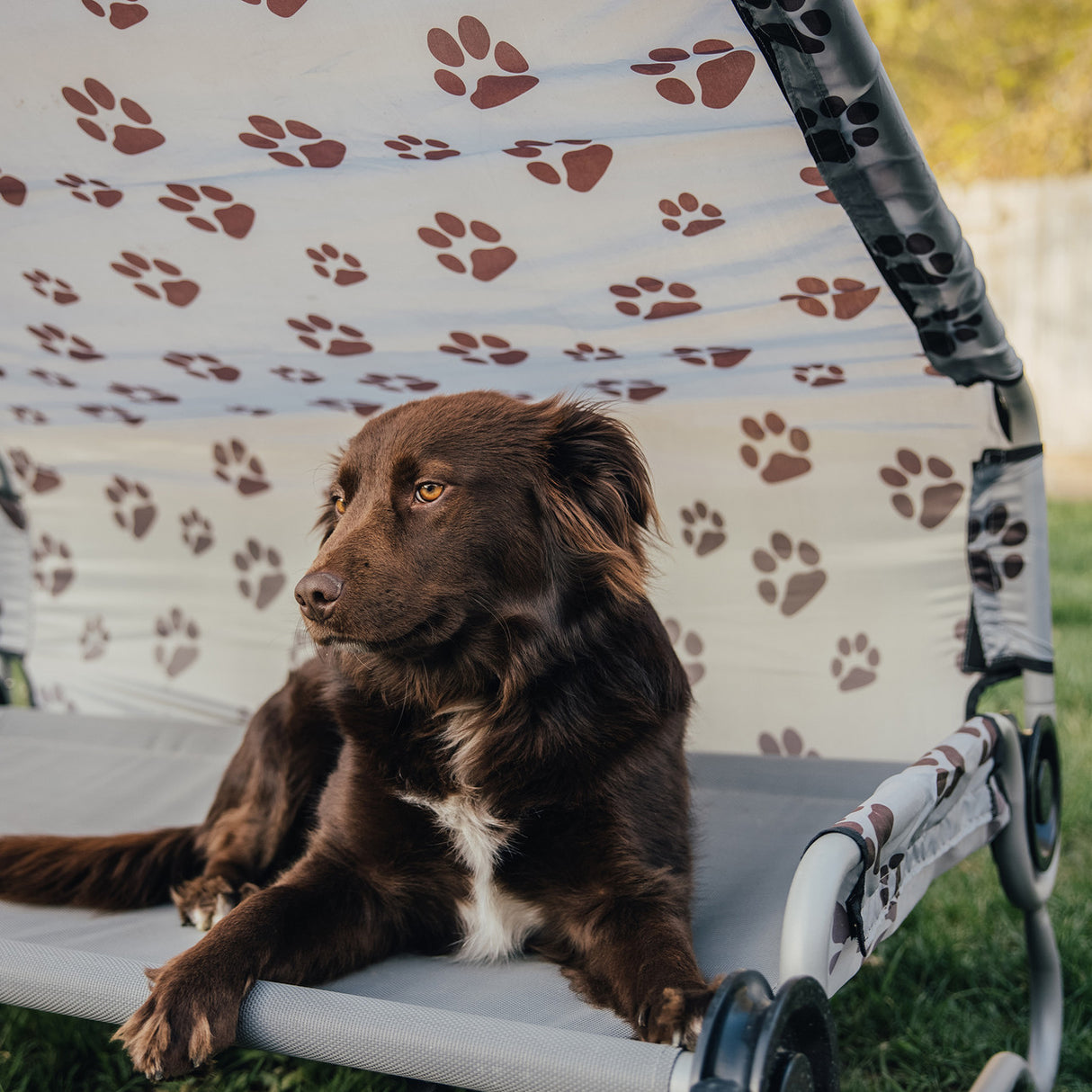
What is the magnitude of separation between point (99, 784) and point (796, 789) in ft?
5.20

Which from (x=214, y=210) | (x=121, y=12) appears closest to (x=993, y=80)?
(x=214, y=210)

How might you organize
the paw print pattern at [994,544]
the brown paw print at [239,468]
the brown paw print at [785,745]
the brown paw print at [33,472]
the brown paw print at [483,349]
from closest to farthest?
1. the brown paw print at [483,349]
2. the paw print pattern at [994,544]
3. the brown paw print at [785,745]
4. the brown paw print at [239,468]
5. the brown paw print at [33,472]

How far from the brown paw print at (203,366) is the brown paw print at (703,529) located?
1.13 meters

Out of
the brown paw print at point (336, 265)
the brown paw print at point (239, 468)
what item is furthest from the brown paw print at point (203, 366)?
the brown paw print at point (336, 265)

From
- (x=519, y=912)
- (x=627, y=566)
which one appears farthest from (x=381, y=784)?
(x=627, y=566)

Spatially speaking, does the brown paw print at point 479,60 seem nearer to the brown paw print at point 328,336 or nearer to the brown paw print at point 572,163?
the brown paw print at point 572,163

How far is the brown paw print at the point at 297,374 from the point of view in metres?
2.46

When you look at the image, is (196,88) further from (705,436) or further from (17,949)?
(705,436)

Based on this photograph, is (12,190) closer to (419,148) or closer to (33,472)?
(419,148)

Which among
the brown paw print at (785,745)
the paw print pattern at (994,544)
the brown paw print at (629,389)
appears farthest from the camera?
the brown paw print at (785,745)

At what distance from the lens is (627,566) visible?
66.1 inches

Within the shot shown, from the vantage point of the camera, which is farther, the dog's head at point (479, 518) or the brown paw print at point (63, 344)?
the brown paw print at point (63, 344)

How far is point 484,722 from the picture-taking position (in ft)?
5.52

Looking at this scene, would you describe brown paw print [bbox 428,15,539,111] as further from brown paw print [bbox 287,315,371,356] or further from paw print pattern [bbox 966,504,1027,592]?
paw print pattern [bbox 966,504,1027,592]
